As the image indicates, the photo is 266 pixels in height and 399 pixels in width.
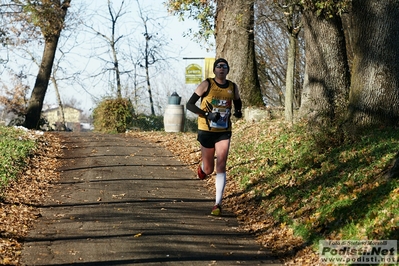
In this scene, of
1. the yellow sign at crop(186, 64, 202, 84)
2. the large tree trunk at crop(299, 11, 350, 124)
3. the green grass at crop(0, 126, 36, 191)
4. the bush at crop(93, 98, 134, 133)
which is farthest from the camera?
the yellow sign at crop(186, 64, 202, 84)

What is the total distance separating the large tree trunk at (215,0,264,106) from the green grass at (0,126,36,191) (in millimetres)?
6549

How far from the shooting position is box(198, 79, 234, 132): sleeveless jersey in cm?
1084

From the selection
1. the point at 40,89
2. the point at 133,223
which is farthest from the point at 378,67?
the point at 40,89

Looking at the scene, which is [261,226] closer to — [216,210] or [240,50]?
[216,210]

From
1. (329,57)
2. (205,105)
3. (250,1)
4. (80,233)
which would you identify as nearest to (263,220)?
(205,105)

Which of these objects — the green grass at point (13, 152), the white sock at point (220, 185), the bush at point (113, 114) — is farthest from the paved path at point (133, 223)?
the bush at point (113, 114)

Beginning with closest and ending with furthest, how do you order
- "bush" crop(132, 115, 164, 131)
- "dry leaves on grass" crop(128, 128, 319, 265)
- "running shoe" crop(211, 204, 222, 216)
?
1. "dry leaves on grass" crop(128, 128, 319, 265)
2. "running shoe" crop(211, 204, 222, 216)
3. "bush" crop(132, 115, 164, 131)

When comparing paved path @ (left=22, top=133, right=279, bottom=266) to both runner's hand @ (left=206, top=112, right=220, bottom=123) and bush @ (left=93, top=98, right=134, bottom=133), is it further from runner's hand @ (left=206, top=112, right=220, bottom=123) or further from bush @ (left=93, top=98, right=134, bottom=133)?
bush @ (left=93, top=98, right=134, bottom=133)

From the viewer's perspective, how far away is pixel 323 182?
11273mm

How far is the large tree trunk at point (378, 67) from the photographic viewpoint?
43.1 ft

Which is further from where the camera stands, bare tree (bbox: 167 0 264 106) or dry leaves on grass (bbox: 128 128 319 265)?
bare tree (bbox: 167 0 264 106)

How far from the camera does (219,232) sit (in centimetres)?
992

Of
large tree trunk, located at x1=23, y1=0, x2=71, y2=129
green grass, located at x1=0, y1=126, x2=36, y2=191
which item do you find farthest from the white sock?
large tree trunk, located at x1=23, y1=0, x2=71, y2=129

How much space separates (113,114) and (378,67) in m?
16.2
